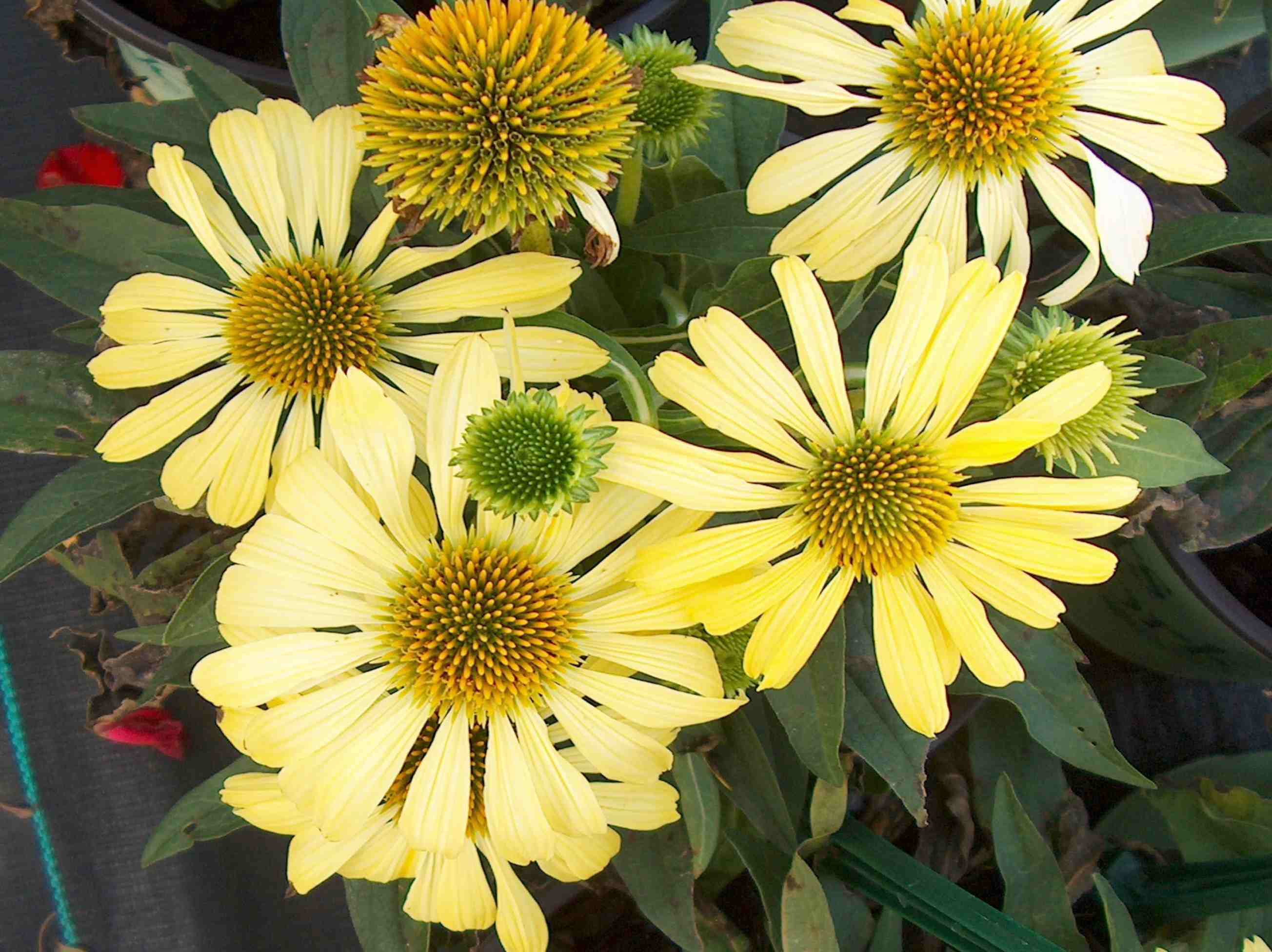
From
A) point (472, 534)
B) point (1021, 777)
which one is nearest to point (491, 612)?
point (472, 534)

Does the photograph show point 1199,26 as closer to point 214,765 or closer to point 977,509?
point 977,509

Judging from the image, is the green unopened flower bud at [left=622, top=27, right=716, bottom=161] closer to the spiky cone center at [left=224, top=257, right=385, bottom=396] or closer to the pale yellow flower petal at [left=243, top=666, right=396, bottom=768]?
the spiky cone center at [left=224, top=257, right=385, bottom=396]

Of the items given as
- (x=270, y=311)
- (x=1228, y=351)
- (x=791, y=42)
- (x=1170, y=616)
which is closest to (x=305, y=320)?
(x=270, y=311)

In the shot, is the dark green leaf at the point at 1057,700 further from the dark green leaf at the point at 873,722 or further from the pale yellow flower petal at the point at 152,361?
the pale yellow flower petal at the point at 152,361

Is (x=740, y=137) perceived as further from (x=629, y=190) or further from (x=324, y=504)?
(x=324, y=504)

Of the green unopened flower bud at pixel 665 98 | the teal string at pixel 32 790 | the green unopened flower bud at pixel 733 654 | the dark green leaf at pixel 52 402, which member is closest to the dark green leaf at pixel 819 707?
the green unopened flower bud at pixel 733 654

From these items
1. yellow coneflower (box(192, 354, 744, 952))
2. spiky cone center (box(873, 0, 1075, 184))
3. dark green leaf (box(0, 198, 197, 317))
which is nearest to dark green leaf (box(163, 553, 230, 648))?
yellow coneflower (box(192, 354, 744, 952))
